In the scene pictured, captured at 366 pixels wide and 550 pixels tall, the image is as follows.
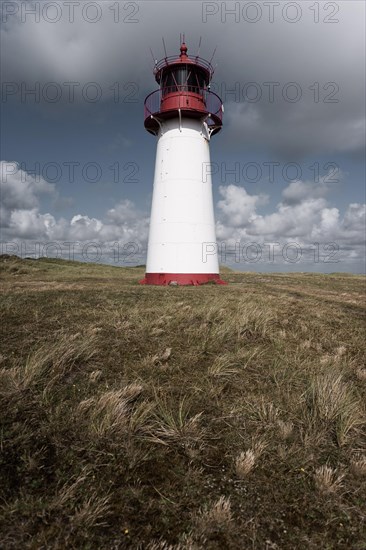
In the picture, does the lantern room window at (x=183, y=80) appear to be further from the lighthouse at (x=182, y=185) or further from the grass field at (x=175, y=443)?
the grass field at (x=175, y=443)

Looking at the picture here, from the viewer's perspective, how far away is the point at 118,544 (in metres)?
2.48

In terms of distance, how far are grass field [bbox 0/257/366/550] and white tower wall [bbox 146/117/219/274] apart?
40.1 feet

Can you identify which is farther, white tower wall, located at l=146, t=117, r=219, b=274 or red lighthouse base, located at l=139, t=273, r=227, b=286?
white tower wall, located at l=146, t=117, r=219, b=274

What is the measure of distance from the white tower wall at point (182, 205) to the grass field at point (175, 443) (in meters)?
12.2

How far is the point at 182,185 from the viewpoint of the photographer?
19.0 metres

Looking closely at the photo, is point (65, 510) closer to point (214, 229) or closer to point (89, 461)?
point (89, 461)

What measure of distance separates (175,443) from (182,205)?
1639 centimetres

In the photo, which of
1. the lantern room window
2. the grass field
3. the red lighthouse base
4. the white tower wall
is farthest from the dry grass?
the lantern room window

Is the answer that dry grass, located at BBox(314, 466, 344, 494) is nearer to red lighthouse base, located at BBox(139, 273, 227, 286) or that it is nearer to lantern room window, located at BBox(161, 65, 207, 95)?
red lighthouse base, located at BBox(139, 273, 227, 286)

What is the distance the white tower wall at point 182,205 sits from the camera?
1880 cm

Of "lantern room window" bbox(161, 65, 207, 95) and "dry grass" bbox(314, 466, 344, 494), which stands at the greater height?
"lantern room window" bbox(161, 65, 207, 95)

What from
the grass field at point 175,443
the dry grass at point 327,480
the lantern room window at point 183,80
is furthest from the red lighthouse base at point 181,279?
the dry grass at point 327,480

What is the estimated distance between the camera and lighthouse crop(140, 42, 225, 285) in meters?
18.8

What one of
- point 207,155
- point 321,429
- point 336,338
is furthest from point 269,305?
point 207,155
